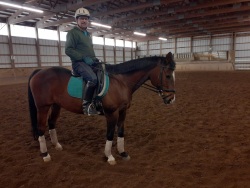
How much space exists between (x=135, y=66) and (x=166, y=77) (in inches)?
23.8

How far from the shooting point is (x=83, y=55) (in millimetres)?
3252

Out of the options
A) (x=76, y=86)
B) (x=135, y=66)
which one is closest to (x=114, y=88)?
(x=135, y=66)

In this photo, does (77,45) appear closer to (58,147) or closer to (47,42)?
(58,147)

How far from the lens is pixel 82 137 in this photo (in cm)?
455

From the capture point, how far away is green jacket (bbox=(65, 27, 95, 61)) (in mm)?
3180

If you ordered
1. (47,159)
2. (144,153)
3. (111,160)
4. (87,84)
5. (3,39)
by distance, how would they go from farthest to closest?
(3,39), (144,153), (47,159), (111,160), (87,84)

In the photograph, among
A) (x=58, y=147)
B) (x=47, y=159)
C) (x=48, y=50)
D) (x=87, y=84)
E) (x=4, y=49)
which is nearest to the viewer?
(x=87, y=84)

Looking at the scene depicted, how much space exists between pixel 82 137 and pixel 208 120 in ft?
12.1

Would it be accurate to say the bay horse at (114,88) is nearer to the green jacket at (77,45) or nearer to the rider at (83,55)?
the rider at (83,55)

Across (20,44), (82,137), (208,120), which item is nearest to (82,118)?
(82,137)

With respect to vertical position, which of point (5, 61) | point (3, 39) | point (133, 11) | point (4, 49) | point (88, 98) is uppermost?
point (133, 11)

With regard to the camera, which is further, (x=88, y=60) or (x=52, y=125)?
(x=52, y=125)

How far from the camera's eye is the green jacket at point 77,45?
125 inches

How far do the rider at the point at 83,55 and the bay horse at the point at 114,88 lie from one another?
232mm
